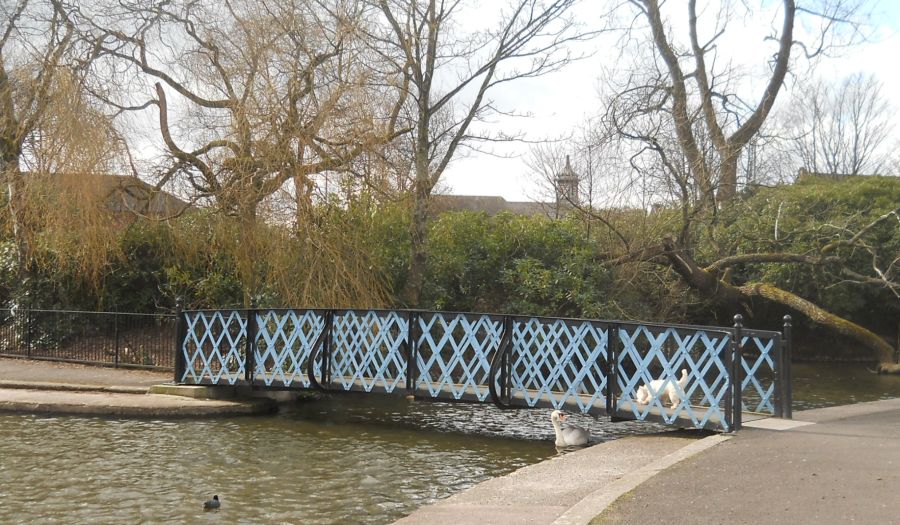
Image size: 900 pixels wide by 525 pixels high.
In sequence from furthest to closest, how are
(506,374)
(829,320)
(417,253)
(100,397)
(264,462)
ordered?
(829,320) < (417,253) < (100,397) < (506,374) < (264,462)

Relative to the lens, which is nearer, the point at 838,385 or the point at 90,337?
the point at 90,337

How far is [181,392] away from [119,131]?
649 cm

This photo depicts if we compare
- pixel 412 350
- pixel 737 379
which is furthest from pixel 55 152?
pixel 737 379

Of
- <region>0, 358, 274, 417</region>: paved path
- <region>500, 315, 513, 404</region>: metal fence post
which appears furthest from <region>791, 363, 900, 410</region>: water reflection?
<region>0, 358, 274, 417</region>: paved path

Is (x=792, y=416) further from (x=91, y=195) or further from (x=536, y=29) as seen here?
(x=91, y=195)

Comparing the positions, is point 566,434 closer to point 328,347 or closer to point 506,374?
point 506,374

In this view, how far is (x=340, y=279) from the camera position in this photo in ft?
55.7

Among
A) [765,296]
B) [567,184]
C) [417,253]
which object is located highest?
[567,184]

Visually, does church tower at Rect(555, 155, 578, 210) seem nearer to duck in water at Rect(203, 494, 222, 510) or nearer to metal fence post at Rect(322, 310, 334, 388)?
metal fence post at Rect(322, 310, 334, 388)

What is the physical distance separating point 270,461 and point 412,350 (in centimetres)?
337

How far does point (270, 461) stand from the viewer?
11609 millimetres

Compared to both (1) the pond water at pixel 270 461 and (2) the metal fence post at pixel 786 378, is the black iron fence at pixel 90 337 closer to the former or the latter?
(1) the pond water at pixel 270 461

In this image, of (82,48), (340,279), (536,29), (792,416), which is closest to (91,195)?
(82,48)

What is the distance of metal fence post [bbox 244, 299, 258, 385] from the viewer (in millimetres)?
15695
